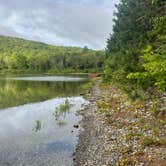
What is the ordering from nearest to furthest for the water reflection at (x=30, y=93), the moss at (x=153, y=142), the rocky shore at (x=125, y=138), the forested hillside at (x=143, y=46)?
the forested hillside at (x=143, y=46)
the rocky shore at (x=125, y=138)
the moss at (x=153, y=142)
the water reflection at (x=30, y=93)

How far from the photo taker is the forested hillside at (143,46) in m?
14.3

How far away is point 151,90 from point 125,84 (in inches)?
276

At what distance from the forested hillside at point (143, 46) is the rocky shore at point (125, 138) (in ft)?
8.09

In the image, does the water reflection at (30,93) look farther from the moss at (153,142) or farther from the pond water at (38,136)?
the moss at (153,142)

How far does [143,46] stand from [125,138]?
41.0 ft

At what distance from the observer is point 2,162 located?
16.8 meters

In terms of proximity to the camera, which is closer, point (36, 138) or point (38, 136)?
point (36, 138)

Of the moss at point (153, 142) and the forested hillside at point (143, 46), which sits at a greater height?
the forested hillside at point (143, 46)

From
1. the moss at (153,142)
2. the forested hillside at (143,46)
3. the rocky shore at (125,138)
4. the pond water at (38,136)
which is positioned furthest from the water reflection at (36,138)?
the forested hillside at (143,46)

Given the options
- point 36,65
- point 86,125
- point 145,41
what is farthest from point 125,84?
point 36,65

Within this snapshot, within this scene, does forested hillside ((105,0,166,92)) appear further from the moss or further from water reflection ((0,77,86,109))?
water reflection ((0,77,86,109))

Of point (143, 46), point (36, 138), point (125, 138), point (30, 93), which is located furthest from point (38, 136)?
point (30, 93)

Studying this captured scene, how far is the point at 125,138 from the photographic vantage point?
18234mm

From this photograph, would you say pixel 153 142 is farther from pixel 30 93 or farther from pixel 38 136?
pixel 30 93
